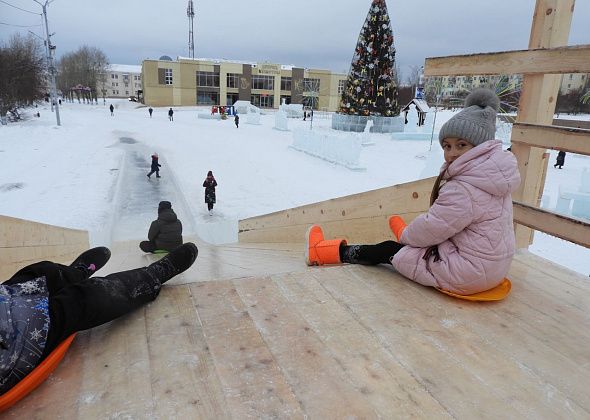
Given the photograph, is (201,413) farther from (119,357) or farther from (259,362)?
(119,357)

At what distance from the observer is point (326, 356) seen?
71.1 inches

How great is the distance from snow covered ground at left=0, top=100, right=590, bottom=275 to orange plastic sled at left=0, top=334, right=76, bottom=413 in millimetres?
6589

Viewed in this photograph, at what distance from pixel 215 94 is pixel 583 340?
6714 centimetres

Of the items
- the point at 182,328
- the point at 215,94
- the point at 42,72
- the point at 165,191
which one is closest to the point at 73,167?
the point at 165,191

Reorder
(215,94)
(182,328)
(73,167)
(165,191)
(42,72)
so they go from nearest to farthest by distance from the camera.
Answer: (182,328), (165,191), (73,167), (42,72), (215,94)


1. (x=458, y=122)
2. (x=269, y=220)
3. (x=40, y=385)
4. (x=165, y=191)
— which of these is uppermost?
(x=458, y=122)

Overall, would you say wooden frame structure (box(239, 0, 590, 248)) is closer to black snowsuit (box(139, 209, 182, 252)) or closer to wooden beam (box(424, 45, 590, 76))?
wooden beam (box(424, 45, 590, 76))

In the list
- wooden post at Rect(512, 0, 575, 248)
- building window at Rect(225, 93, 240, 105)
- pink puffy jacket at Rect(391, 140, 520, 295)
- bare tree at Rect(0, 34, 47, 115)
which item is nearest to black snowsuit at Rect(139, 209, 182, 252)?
pink puffy jacket at Rect(391, 140, 520, 295)

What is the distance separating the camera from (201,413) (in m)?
1.46

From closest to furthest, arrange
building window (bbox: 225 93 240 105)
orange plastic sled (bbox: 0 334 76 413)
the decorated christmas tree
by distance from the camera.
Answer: orange plastic sled (bbox: 0 334 76 413), the decorated christmas tree, building window (bbox: 225 93 240 105)

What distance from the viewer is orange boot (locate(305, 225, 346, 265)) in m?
3.13

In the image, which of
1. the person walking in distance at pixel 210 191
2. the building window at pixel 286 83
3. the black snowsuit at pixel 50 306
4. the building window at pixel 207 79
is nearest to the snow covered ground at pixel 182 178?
the person walking in distance at pixel 210 191

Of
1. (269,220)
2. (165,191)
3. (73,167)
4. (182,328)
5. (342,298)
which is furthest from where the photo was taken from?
(73,167)

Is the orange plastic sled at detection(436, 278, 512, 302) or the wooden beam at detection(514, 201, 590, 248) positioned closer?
the orange plastic sled at detection(436, 278, 512, 302)
